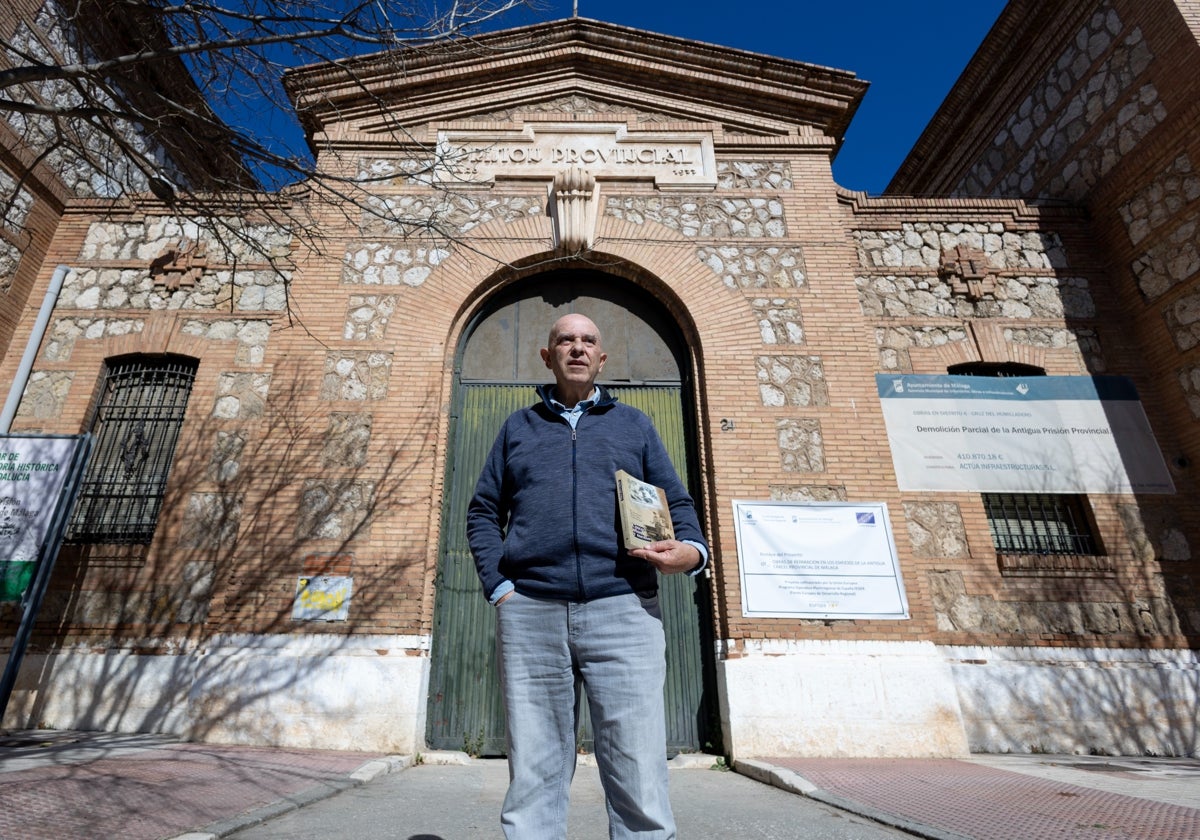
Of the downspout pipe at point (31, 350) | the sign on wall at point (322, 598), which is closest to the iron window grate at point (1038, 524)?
the sign on wall at point (322, 598)

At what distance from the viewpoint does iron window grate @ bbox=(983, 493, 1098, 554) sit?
6895 millimetres

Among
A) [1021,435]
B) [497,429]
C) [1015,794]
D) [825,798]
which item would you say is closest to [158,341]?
[497,429]

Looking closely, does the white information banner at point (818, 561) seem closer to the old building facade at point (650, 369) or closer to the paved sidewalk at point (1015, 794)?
the old building facade at point (650, 369)

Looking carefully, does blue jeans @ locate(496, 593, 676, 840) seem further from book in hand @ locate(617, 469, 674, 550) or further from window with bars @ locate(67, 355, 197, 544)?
window with bars @ locate(67, 355, 197, 544)

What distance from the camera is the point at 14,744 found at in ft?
16.5

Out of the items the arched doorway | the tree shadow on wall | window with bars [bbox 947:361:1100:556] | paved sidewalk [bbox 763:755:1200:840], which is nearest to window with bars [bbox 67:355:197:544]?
the arched doorway

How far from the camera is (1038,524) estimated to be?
7000 millimetres

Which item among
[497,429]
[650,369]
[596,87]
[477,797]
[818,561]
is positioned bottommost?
[477,797]

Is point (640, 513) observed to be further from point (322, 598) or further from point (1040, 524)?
point (1040, 524)

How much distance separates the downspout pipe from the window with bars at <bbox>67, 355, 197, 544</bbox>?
30.7 inches

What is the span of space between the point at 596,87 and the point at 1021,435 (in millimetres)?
6937

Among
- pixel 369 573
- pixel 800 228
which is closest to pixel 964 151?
pixel 800 228

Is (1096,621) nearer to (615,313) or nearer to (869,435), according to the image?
(869,435)

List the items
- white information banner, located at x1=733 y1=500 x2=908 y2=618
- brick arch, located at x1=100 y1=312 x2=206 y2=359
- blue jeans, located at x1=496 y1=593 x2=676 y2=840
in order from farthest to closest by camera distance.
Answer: brick arch, located at x1=100 y1=312 x2=206 y2=359 → white information banner, located at x1=733 y1=500 x2=908 y2=618 → blue jeans, located at x1=496 y1=593 x2=676 y2=840
